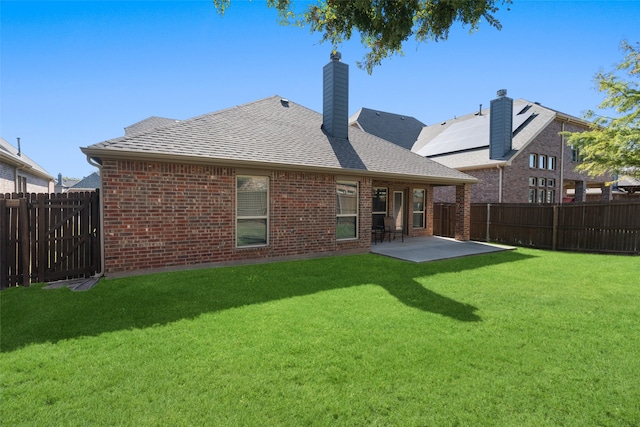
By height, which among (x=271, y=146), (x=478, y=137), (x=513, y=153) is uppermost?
(x=478, y=137)

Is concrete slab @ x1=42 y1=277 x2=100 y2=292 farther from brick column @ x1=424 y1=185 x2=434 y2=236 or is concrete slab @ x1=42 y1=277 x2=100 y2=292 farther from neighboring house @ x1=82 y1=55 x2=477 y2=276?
brick column @ x1=424 y1=185 x2=434 y2=236

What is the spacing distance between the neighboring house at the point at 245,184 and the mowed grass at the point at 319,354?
1348mm

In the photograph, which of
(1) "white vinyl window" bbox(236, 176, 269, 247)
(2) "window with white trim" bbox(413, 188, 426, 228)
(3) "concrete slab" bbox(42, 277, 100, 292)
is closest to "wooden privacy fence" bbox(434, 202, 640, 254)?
(2) "window with white trim" bbox(413, 188, 426, 228)

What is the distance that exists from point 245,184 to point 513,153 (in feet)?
54.6

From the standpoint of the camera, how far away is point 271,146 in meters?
8.94

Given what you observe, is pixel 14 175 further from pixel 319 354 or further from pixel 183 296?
pixel 319 354

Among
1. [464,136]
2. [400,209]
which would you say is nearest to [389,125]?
[464,136]

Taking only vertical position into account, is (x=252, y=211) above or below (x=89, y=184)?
below

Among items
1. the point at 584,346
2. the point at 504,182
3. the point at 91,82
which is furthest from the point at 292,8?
the point at 504,182

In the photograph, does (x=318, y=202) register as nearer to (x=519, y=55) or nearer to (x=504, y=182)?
(x=519, y=55)

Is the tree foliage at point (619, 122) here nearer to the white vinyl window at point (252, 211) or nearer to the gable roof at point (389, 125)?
the gable roof at point (389, 125)

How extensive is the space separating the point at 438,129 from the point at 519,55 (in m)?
18.9

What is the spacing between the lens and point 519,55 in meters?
8.42

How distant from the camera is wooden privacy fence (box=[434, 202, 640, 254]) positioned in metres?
10.6
